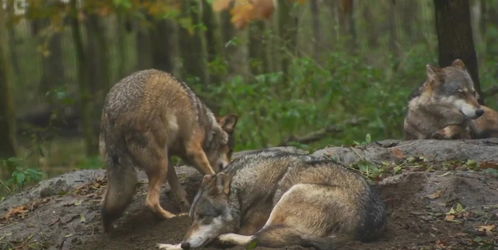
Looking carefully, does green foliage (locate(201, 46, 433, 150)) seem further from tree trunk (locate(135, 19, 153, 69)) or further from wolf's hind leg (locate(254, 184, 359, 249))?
tree trunk (locate(135, 19, 153, 69))

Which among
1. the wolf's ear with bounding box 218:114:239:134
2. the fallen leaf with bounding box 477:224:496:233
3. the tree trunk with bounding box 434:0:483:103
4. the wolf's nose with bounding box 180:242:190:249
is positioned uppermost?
the tree trunk with bounding box 434:0:483:103

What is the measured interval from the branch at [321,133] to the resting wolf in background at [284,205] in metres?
6.26

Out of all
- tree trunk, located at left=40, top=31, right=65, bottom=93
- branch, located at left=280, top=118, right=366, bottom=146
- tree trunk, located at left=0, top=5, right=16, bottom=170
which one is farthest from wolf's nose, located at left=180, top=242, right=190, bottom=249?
tree trunk, located at left=40, top=31, right=65, bottom=93

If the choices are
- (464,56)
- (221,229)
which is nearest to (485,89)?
(464,56)

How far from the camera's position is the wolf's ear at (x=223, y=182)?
7426 millimetres

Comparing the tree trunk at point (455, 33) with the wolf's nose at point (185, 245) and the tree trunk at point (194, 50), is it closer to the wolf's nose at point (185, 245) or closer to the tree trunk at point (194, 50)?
Answer: the wolf's nose at point (185, 245)

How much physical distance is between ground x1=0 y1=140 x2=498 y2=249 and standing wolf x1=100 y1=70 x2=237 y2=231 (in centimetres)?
29

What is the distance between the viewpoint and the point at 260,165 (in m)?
7.74

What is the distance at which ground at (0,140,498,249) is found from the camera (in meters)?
7.33

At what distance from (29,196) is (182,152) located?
2566 mm

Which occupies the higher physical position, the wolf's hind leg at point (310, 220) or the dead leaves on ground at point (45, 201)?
the wolf's hind leg at point (310, 220)

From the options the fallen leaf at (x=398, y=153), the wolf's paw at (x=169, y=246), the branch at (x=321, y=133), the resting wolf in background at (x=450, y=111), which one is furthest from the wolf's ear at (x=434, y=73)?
the wolf's paw at (x=169, y=246)

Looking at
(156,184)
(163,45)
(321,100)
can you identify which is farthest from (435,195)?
(163,45)

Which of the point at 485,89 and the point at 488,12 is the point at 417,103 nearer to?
the point at 485,89
